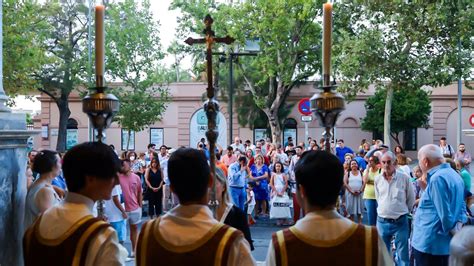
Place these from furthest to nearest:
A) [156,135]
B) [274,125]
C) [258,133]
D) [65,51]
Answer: [156,135]
[258,133]
[65,51]
[274,125]

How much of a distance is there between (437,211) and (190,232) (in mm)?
3344

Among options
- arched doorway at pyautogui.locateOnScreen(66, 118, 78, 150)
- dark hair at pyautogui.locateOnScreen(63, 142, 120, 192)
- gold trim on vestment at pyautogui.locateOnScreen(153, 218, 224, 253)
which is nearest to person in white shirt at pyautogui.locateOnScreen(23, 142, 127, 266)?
dark hair at pyautogui.locateOnScreen(63, 142, 120, 192)

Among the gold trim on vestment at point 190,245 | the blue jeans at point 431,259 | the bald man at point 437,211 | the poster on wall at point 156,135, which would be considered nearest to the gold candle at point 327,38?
the gold trim on vestment at point 190,245

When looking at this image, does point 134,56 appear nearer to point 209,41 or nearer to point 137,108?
point 137,108

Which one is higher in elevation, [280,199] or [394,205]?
[394,205]

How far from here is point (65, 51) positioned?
31844 millimetres

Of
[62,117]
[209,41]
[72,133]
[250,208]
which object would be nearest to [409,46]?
[250,208]

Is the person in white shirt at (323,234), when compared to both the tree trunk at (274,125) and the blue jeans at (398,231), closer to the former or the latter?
the blue jeans at (398,231)

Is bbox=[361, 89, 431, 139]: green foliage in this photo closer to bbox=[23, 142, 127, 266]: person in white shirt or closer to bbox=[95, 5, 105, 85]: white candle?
bbox=[95, 5, 105, 85]: white candle

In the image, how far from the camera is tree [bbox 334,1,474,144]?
1977 cm

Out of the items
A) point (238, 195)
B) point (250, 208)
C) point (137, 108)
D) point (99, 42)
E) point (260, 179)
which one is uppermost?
point (137, 108)

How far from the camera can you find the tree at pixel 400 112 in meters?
30.7

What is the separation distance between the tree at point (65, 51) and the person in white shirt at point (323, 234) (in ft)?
97.0

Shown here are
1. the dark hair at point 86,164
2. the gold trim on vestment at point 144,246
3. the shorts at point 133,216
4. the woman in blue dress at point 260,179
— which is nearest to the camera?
the gold trim on vestment at point 144,246
